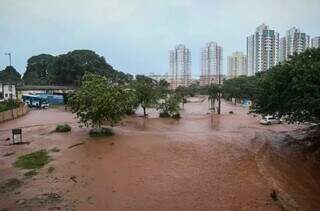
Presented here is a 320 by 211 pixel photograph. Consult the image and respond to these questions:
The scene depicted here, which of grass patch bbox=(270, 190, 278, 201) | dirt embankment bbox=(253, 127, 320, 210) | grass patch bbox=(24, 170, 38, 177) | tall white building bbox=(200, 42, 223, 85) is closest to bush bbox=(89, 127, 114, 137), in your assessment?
grass patch bbox=(24, 170, 38, 177)

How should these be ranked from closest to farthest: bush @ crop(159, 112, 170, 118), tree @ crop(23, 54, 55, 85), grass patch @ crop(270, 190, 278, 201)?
grass patch @ crop(270, 190, 278, 201), bush @ crop(159, 112, 170, 118), tree @ crop(23, 54, 55, 85)

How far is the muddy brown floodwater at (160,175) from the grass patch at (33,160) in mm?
475

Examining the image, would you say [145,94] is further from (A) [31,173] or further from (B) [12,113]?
(A) [31,173]

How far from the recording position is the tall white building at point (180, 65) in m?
186

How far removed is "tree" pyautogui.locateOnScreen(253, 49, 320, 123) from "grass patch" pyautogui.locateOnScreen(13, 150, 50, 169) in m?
15.0

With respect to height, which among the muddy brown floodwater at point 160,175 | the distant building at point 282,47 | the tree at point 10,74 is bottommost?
the muddy brown floodwater at point 160,175

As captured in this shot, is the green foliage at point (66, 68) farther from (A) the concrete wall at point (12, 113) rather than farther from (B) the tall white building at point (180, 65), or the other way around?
(B) the tall white building at point (180, 65)

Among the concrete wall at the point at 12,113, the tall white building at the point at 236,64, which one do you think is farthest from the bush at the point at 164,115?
the tall white building at the point at 236,64

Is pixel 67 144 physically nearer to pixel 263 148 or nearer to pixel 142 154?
pixel 142 154

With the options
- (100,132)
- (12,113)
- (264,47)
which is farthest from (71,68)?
(100,132)

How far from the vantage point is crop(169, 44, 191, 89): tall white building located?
186 m

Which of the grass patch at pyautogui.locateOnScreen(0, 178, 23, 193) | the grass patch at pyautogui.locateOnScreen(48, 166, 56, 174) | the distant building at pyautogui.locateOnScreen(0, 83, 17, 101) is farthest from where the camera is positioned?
the distant building at pyautogui.locateOnScreen(0, 83, 17, 101)

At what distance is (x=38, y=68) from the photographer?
11850 centimetres

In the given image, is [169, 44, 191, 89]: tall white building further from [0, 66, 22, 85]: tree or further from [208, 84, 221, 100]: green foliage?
[208, 84, 221, 100]: green foliage
